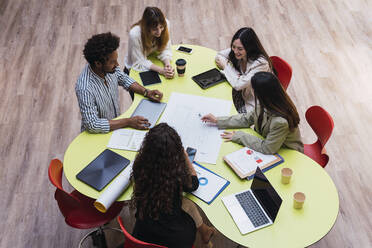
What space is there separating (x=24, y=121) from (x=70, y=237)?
161 cm

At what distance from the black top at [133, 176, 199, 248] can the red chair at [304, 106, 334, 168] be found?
136 centimetres

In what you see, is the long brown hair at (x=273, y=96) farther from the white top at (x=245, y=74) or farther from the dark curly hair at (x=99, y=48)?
the dark curly hair at (x=99, y=48)

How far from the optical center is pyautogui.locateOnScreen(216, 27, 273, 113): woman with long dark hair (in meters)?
3.03

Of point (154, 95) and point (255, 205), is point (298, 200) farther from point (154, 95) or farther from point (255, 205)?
point (154, 95)

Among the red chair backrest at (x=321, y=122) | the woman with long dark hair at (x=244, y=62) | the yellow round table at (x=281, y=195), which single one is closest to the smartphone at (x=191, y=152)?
the yellow round table at (x=281, y=195)

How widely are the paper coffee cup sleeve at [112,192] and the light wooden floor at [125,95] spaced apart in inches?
38.8

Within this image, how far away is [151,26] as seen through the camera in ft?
10.0

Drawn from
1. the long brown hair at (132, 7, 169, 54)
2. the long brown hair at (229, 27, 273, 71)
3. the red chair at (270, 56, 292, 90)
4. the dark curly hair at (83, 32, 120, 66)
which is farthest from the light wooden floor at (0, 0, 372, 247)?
the dark curly hair at (83, 32, 120, 66)

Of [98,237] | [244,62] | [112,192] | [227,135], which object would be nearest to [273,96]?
[227,135]

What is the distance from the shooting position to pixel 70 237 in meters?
3.06

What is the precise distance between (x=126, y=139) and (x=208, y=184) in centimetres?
71

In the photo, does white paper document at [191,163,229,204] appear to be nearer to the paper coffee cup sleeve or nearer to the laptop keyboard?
the laptop keyboard

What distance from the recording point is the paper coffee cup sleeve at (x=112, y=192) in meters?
2.20

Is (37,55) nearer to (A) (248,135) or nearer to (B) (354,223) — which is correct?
(A) (248,135)
